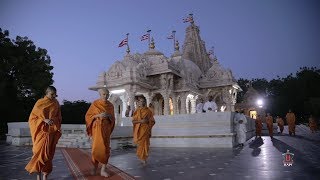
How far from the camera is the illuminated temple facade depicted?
26.3 meters

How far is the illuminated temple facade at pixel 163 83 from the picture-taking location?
86.4ft

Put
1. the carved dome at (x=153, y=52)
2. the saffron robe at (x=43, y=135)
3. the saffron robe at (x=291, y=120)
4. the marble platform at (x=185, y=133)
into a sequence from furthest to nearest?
the carved dome at (x=153, y=52), the saffron robe at (x=291, y=120), the marble platform at (x=185, y=133), the saffron robe at (x=43, y=135)

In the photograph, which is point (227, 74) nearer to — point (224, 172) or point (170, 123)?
point (170, 123)

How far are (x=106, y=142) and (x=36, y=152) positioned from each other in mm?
1393

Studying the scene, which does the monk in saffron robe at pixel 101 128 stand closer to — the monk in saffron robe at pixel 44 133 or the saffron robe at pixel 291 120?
the monk in saffron robe at pixel 44 133

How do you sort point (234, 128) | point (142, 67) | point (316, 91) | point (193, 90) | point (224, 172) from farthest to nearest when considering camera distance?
point (316, 91) → point (193, 90) → point (142, 67) → point (234, 128) → point (224, 172)

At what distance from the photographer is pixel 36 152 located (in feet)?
17.1

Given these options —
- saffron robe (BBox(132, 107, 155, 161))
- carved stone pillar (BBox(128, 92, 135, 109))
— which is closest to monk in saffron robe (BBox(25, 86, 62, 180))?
saffron robe (BBox(132, 107, 155, 161))

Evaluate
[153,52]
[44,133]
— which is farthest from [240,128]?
[153,52]

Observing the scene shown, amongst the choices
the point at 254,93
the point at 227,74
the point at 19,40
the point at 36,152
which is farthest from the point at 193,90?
the point at 36,152

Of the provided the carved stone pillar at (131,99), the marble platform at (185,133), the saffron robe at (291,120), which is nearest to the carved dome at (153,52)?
the carved stone pillar at (131,99)

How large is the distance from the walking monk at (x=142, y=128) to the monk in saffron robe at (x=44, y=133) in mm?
2747

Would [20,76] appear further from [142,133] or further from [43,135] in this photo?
[43,135]

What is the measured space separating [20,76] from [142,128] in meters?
25.8
